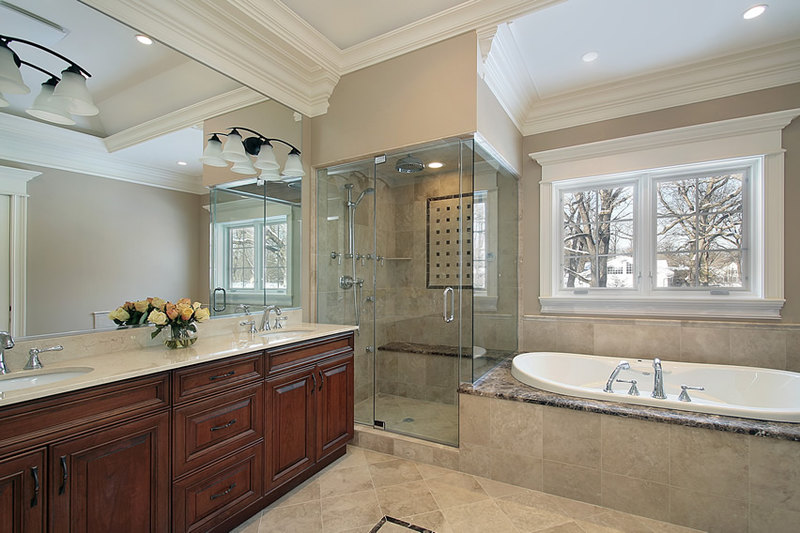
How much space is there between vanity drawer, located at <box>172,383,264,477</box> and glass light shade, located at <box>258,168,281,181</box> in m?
1.47

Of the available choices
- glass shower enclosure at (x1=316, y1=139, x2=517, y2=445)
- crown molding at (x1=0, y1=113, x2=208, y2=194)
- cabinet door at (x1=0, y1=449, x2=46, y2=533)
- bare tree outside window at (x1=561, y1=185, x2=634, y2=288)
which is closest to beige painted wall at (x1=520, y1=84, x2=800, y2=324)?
glass shower enclosure at (x1=316, y1=139, x2=517, y2=445)

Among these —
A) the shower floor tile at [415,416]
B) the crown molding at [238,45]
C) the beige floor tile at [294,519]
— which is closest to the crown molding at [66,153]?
the crown molding at [238,45]

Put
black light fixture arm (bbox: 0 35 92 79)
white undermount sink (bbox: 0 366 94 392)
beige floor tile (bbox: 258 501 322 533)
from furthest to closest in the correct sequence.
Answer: beige floor tile (bbox: 258 501 322 533) → black light fixture arm (bbox: 0 35 92 79) → white undermount sink (bbox: 0 366 94 392)

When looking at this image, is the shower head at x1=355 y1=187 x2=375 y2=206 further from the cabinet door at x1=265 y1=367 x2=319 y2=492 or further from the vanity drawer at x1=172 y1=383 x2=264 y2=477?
the vanity drawer at x1=172 y1=383 x2=264 y2=477

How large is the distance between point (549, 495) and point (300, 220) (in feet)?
8.11

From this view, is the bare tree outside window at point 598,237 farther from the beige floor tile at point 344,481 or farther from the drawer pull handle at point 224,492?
the drawer pull handle at point 224,492

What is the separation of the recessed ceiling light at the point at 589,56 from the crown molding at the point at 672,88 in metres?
0.41

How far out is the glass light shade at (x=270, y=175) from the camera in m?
2.63

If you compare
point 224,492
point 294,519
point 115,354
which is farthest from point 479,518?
point 115,354

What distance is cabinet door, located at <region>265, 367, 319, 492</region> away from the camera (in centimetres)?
198

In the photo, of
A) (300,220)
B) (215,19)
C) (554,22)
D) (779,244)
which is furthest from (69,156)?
(779,244)

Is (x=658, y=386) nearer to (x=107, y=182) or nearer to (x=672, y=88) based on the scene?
Answer: (x=672, y=88)

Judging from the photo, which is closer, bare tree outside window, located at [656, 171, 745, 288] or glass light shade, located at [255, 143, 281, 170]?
glass light shade, located at [255, 143, 281, 170]

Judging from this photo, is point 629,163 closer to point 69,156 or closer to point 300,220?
point 300,220
